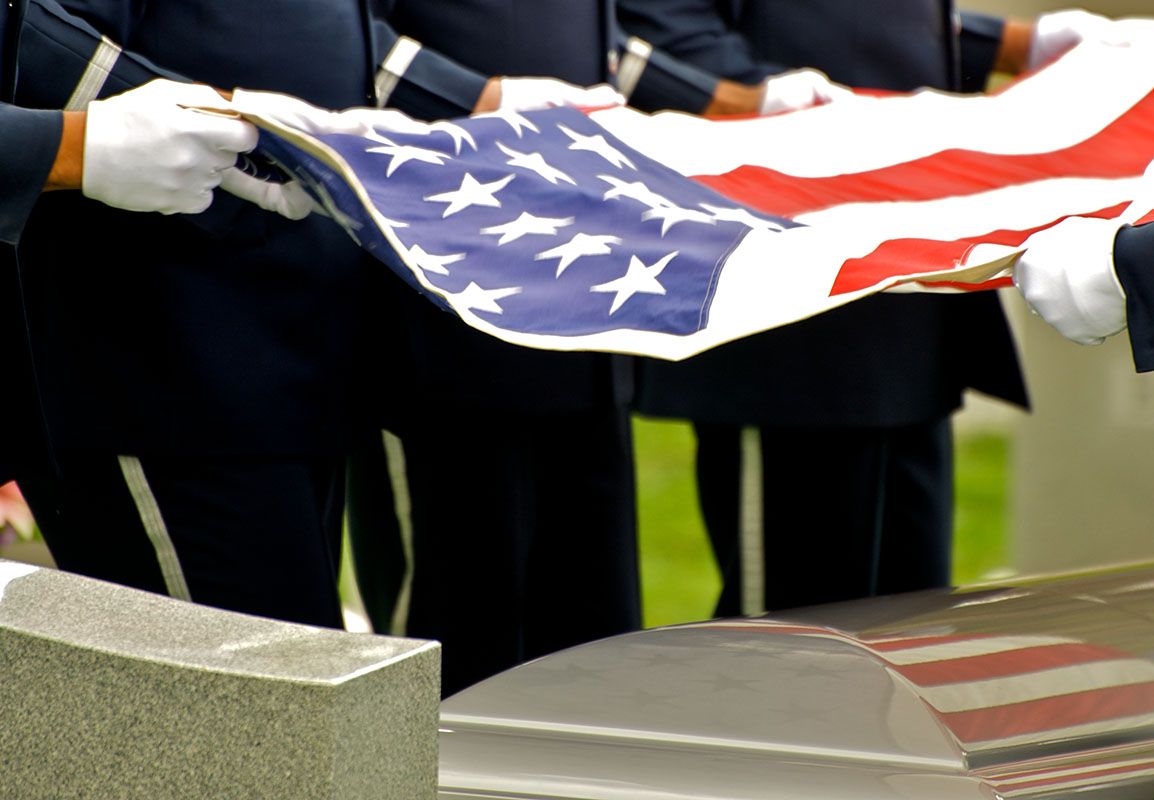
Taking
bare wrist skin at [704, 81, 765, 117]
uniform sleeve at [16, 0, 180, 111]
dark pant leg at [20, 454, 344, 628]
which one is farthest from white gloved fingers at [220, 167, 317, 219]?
bare wrist skin at [704, 81, 765, 117]

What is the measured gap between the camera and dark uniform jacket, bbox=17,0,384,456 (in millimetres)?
1939

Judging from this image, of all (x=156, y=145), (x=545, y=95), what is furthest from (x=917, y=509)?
(x=156, y=145)

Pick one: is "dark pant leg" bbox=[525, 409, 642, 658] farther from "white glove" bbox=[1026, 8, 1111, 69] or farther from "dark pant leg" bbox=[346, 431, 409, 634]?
"white glove" bbox=[1026, 8, 1111, 69]

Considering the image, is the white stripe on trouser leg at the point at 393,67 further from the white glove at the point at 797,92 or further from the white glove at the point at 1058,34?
the white glove at the point at 1058,34

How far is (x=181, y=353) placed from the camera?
1972 mm

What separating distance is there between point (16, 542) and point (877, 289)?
1788 millimetres

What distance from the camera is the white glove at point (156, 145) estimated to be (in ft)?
5.91

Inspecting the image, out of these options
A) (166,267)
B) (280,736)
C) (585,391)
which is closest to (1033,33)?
(585,391)

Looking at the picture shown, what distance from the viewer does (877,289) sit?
1696 millimetres

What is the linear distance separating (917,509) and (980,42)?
33.5 inches

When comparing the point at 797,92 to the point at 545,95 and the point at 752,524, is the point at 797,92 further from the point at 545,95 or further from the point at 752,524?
the point at 752,524

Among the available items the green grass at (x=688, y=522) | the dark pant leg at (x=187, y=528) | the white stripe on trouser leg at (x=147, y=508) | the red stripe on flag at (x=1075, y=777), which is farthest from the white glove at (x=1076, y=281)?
the green grass at (x=688, y=522)

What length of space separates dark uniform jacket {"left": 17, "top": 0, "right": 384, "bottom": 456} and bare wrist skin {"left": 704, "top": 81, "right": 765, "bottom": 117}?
28.3 inches

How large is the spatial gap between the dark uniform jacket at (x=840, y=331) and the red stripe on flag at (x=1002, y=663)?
0.80 meters
